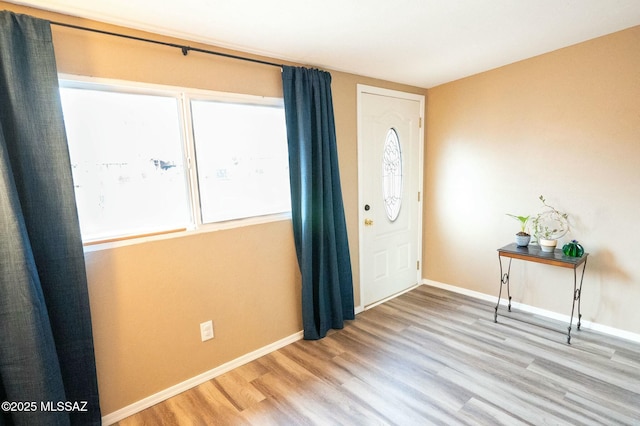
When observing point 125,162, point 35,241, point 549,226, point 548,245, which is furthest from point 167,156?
point 549,226


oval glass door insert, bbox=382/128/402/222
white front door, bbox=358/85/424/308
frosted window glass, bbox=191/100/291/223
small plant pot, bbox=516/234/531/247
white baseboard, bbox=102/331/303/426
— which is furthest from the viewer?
oval glass door insert, bbox=382/128/402/222

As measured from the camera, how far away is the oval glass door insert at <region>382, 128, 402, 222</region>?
3223 millimetres

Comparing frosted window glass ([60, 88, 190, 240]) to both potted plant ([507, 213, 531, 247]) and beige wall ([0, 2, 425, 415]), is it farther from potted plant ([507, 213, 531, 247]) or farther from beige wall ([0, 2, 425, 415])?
potted plant ([507, 213, 531, 247])

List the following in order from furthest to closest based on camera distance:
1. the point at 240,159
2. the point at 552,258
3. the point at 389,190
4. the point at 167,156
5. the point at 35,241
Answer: the point at 389,190
the point at 552,258
the point at 240,159
the point at 167,156
the point at 35,241

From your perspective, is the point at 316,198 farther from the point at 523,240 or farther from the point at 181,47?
the point at 523,240

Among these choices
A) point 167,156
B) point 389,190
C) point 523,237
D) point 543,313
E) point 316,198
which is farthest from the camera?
point 389,190

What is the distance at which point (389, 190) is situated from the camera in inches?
130

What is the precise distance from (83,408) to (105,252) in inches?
33.9

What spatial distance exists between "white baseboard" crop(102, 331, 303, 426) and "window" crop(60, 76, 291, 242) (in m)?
1.06

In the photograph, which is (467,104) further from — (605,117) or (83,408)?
(83,408)

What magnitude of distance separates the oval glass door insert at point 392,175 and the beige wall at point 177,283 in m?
1.28

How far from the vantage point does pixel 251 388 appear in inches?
82.6

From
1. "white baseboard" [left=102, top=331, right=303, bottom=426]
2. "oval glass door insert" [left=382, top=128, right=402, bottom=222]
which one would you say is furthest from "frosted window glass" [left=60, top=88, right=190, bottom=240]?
"oval glass door insert" [left=382, top=128, right=402, bottom=222]

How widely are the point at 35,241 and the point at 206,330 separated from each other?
1122 millimetres
